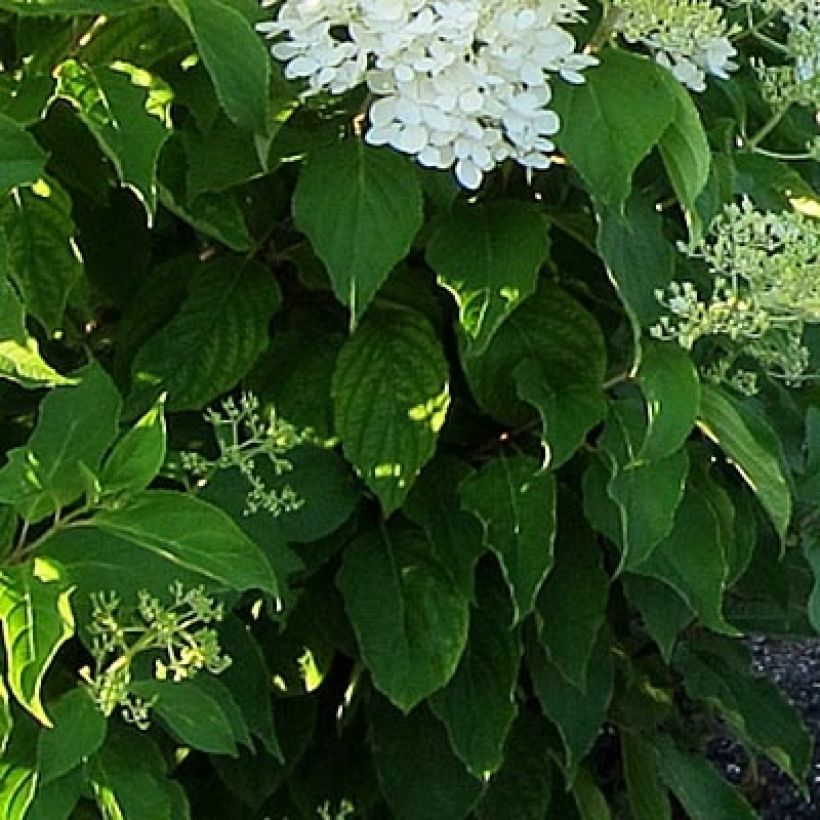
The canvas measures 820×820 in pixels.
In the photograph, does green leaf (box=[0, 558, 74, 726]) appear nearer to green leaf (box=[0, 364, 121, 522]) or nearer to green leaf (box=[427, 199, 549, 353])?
green leaf (box=[0, 364, 121, 522])

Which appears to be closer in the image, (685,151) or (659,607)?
(685,151)

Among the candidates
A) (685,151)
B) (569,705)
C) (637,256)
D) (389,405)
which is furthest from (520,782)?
(685,151)

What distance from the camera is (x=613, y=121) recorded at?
1.21m

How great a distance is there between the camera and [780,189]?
1541 millimetres

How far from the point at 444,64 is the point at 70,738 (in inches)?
19.4

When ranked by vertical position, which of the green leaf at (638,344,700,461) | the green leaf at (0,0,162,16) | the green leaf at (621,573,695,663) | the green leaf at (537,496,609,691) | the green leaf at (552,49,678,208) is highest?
the green leaf at (0,0,162,16)

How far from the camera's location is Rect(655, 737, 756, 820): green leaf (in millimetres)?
1839

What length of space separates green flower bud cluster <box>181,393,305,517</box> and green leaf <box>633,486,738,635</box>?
0.29 m

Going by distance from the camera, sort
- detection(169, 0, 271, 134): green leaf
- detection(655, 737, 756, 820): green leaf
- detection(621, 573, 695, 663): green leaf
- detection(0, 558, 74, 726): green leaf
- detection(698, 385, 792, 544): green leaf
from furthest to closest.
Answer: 1. detection(655, 737, 756, 820): green leaf
2. detection(621, 573, 695, 663): green leaf
3. detection(698, 385, 792, 544): green leaf
4. detection(169, 0, 271, 134): green leaf
5. detection(0, 558, 74, 726): green leaf

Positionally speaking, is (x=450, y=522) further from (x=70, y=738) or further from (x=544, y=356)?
(x=70, y=738)

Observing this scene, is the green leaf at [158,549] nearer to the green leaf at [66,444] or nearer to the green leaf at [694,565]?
the green leaf at [66,444]

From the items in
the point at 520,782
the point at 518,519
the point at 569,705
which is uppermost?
the point at 518,519

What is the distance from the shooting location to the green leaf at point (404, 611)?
1.39 m

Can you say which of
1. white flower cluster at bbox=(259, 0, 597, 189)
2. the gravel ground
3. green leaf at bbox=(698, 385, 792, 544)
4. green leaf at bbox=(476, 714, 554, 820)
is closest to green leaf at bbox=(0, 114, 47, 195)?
white flower cluster at bbox=(259, 0, 597, 189)
